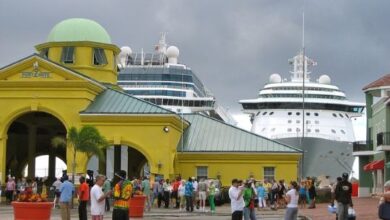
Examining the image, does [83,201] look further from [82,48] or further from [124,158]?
[124,158]

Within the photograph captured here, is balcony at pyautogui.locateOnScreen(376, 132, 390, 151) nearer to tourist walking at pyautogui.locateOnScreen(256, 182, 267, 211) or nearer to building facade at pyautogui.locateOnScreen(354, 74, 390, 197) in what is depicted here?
building facade at pyautogui.locateOnScreen(354, 74, 390, 197)

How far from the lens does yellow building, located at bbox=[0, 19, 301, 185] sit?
159ft

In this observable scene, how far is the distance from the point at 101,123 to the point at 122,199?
2857cm

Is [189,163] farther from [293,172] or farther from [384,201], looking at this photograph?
[384,201]

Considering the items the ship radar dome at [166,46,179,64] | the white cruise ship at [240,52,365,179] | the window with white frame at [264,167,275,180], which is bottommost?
the window with white frame at [264,167,275,180]

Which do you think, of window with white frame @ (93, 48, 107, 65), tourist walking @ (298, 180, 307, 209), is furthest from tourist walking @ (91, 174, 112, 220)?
window with white frame @ (93, 48, 107, 65)

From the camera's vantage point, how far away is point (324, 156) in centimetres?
8294

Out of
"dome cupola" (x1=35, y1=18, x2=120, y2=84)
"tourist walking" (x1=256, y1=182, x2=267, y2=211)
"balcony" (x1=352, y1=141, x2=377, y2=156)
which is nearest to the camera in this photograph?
"tourist walking" (x1=256, y1=182, x2=267, y2=211)

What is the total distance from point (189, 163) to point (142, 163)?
20.6 feet

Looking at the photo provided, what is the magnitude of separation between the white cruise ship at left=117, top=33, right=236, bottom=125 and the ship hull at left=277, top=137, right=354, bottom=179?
37.0 ft

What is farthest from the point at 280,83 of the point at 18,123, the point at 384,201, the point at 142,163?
the point at 384,201

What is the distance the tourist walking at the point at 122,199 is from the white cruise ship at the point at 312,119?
2429 inches

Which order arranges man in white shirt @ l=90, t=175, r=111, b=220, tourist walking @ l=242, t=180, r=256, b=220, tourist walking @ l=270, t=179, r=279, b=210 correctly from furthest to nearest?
tourist walking @ l=270, t=179, r=279, b=210
tourist walking @ l=242, t=180, r=256, b=220
man in white shirt @ l=90, t=175, r=111, b=220

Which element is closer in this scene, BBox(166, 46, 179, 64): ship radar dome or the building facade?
the building facade
